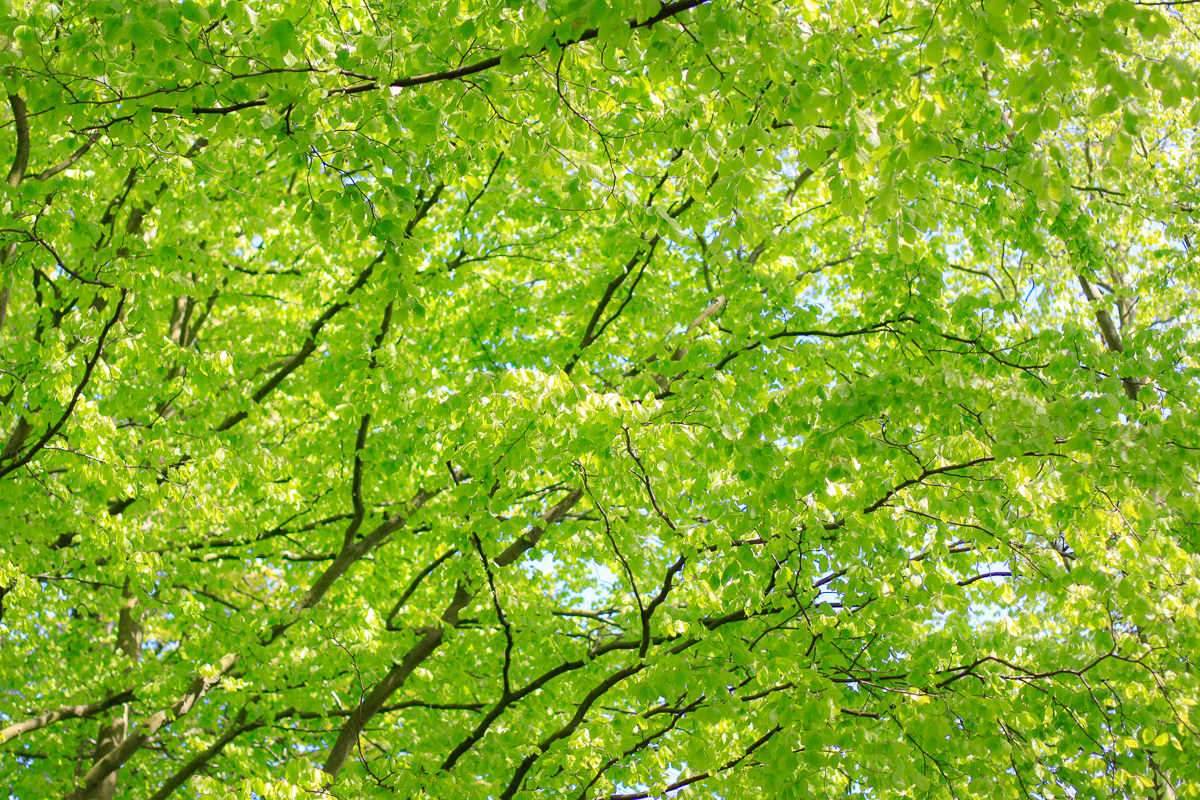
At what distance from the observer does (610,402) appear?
4926 millimetres

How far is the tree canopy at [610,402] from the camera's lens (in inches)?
164

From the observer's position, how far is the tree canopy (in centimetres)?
416

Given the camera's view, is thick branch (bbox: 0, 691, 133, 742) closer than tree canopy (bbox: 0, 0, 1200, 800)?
No

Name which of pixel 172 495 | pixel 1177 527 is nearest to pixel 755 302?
pixel 1177 527

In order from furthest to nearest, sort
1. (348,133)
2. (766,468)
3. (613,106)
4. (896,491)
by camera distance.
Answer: (896,491) < (766,468) < (613,106) < (348,133)

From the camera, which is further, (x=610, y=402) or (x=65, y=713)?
(x=65, y=713)

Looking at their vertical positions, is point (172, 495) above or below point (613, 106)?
below

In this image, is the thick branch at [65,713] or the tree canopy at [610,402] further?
the thick branch at [65,713]

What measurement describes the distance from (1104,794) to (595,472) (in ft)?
15.0

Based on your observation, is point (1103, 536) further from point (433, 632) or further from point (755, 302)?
point (433, 632)

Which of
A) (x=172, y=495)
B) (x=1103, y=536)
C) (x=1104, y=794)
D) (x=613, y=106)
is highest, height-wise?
(x=613, y=106)

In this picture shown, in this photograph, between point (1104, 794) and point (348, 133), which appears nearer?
point (348, 133)

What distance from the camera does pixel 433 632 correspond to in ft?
26.7

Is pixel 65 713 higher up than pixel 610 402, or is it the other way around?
pixel 610 402
